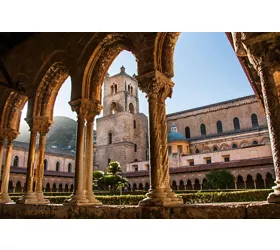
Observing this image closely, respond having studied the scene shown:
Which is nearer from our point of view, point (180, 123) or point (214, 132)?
point (214, 132)

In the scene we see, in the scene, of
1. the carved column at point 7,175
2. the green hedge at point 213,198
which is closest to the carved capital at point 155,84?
the carved column at point 7,175

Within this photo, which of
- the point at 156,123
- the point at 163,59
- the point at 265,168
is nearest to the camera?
the point at 156,123

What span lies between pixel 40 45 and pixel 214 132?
27.9m

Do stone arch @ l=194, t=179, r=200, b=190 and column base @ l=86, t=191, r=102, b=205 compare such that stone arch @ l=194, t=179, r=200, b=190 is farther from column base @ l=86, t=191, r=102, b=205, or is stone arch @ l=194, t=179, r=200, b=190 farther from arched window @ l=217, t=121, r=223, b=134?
column base @ l=86, t=191, r=102, b=205

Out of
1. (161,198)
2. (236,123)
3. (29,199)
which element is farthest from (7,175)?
(236,123)

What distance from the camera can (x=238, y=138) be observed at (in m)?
28.5

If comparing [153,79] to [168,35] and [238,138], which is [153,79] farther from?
[238,138]

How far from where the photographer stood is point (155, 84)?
490cm

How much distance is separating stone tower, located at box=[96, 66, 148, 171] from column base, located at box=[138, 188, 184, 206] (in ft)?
97.3

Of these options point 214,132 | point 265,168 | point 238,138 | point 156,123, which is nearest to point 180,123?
point 214,132

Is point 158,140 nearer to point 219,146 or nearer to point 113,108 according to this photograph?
point 219,146

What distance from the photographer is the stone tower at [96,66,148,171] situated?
35344 millimetres

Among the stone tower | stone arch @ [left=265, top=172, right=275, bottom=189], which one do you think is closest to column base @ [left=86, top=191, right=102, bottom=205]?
stone arch @ [left=265, top=172, right=275, bottom=189]

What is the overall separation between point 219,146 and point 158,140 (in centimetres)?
2648
